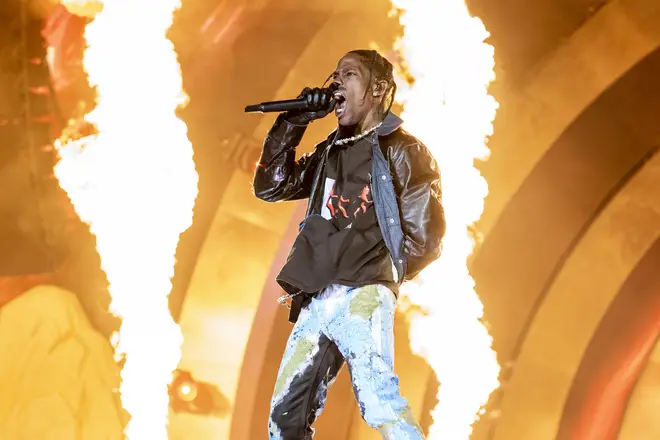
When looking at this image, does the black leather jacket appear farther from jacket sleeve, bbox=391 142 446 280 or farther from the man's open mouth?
the man's open mouth

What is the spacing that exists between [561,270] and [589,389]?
0.47 meters

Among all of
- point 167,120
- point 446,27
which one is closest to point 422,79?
point 446,27

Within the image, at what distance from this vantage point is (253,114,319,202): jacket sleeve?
6.24 ft

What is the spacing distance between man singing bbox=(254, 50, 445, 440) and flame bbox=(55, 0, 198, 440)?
45.6 inches

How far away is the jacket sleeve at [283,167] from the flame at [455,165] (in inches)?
37.9

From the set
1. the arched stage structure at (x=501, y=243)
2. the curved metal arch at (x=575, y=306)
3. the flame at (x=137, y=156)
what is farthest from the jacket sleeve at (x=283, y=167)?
the curved metal arch at (x=575, y=306)

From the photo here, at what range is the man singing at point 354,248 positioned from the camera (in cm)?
173

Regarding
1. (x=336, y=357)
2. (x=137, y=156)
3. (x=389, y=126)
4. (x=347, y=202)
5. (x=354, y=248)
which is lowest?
(x=336, y=357)

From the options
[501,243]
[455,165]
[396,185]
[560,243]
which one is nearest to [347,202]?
[396,185]

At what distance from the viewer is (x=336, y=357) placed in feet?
6.03

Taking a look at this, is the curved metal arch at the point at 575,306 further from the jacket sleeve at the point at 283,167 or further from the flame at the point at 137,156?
the flame at the point at 137,156

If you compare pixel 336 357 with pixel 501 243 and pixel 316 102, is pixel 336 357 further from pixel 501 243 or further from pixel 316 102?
pixel 501 243

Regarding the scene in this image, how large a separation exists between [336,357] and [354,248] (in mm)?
281

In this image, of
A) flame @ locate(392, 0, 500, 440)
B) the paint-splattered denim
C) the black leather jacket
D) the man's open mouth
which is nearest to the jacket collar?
the black leather jacket
